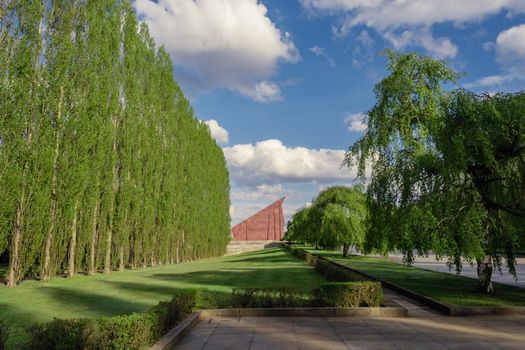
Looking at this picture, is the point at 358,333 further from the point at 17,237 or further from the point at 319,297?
the point at 17,237

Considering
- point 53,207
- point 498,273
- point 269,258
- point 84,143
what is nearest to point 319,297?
point 53,207

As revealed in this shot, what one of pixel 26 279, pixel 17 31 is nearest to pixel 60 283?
pixel 26 279

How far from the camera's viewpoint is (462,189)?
12.4 meters

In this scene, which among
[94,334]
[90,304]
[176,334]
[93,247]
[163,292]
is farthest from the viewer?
[93,247]

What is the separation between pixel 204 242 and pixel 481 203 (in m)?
34.4

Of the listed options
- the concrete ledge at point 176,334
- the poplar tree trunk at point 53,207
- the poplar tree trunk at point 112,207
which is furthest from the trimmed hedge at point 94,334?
the poplar tree trunk at point 112,207

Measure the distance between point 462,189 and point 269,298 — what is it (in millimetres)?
6656

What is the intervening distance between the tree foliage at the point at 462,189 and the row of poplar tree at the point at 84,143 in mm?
12969

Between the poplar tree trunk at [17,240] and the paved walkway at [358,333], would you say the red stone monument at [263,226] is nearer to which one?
the poplar tree trunk at [17,240]

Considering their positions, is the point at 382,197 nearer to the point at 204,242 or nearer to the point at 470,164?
the point at 470,164

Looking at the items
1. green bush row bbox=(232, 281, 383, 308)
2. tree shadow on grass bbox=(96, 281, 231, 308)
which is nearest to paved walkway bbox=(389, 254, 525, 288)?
green bush row bbox=(232, 281, 383, 308)

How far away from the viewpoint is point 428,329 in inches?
340

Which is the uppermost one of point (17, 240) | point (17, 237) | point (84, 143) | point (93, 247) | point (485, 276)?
point (84, 143)

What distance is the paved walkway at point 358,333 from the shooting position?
727cm
